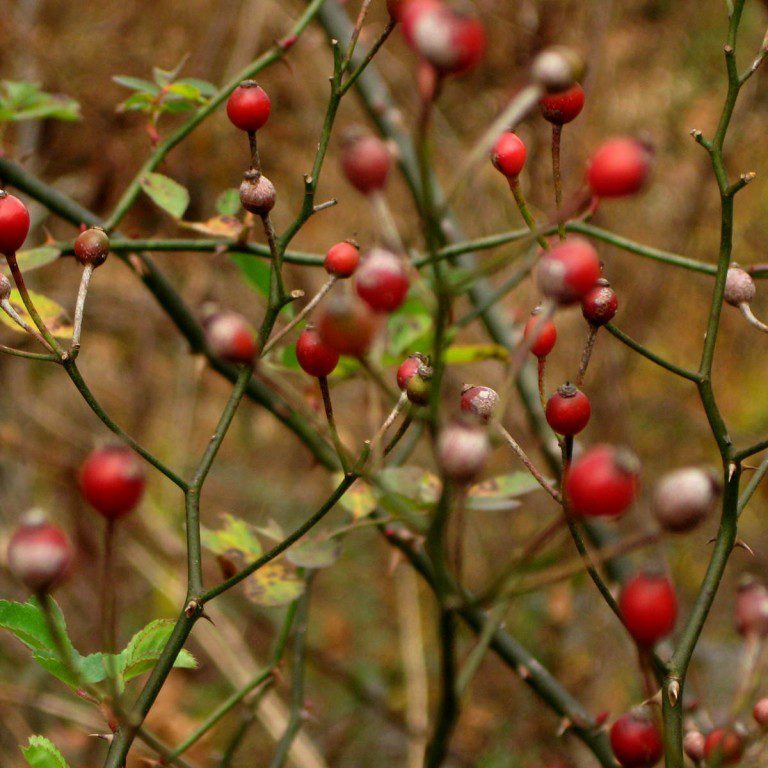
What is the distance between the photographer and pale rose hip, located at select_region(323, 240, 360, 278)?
682 millimetres

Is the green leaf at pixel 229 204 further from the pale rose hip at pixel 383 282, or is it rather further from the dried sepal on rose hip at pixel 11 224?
the pale rose hip at pixel 383 282

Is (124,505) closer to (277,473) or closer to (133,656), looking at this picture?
(133,656)

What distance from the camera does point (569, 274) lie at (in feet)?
1.55

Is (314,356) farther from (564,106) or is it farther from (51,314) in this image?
(51,314)

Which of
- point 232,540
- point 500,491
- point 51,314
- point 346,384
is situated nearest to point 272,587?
point 232,540

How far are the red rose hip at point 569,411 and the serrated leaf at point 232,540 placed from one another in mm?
441

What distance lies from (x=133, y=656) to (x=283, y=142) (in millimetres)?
2116

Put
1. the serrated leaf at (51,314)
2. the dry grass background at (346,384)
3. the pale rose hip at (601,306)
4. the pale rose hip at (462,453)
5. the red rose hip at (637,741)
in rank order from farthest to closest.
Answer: the dry grass background at (346,384) < the serrated leaf at (51,314) < the pale rose hip at (601,306) < the red rose hip at (637,741) < the pale rose hip at (462,453)

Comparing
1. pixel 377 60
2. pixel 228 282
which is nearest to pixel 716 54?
pixel 377 60

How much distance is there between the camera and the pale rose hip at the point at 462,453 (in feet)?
1.39

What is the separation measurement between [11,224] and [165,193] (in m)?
0.41

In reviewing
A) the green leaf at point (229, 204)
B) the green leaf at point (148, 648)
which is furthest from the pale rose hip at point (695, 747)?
the green leaf at point (229, 204)

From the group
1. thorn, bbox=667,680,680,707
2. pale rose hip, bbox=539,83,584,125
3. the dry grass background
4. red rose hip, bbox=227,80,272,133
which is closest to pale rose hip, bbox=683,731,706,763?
thorn, bbox=667,680,680,707

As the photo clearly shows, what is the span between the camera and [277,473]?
3.02 m
